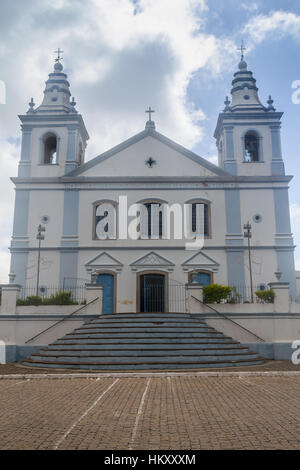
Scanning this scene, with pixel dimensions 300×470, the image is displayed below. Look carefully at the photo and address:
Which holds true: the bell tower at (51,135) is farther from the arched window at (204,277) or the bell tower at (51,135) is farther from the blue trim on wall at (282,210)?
the blue trim on wall at (282,210)

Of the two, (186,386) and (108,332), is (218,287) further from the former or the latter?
(186,386)

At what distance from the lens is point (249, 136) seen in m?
23.9

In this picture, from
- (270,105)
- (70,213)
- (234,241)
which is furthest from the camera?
(270,105)

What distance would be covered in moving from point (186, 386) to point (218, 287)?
7689 mm

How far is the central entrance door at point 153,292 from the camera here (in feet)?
67.9

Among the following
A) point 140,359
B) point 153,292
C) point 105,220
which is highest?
point 105,220

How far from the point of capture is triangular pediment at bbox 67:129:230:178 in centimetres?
2241

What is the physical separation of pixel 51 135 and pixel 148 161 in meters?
5.46

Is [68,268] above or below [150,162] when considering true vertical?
below

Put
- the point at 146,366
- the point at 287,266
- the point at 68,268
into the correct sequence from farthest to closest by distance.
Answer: the point at 68,268 < the point at 287,266 < the point at 146,366

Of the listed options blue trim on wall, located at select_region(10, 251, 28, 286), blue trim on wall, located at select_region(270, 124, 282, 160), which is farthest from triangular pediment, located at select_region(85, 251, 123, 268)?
blue trim on wall, located at select_region(270, 124, 282, 160)

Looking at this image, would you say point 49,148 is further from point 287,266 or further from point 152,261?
point 287,266

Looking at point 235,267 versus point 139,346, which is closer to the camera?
point 139,346

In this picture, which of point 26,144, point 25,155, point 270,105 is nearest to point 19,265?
point 25,155
